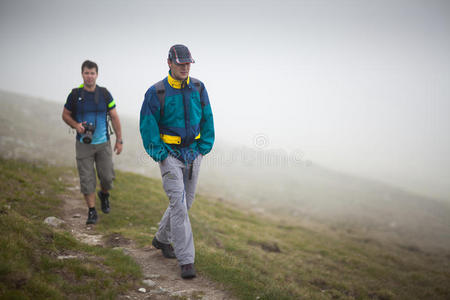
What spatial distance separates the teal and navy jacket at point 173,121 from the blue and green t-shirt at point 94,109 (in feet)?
11.3

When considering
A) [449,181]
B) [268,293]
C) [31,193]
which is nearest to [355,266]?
[268,293]

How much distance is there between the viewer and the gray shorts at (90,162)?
8.52 metres

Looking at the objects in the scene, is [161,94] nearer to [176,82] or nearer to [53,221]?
[176,82]

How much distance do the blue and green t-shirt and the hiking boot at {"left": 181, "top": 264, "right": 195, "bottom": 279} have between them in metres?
5.01

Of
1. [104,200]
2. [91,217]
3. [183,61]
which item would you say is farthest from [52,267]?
[104,200]

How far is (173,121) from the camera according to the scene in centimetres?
614

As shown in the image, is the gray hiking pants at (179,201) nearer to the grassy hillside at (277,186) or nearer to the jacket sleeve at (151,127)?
the jacket sleeve at (151,127)

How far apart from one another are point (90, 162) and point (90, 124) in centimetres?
125

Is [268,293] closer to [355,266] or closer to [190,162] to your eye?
[190,162]

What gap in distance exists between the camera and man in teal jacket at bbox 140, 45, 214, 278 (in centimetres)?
589

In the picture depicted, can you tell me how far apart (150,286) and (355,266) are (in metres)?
11.8

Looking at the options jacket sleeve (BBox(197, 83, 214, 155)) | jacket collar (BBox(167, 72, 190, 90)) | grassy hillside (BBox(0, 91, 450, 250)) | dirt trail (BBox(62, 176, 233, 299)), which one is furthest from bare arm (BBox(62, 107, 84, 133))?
grassy hillside (BBox(0, 91, 450, 250))

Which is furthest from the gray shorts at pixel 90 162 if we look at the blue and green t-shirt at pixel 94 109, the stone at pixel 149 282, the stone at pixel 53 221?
the stone at pixel 149 282

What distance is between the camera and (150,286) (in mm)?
5711
